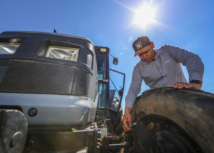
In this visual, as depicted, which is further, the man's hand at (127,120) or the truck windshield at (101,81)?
the truck windshield at (101,81)

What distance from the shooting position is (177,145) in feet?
3.51

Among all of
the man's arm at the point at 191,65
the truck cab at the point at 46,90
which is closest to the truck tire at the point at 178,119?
the man's arm at the point at 191,65

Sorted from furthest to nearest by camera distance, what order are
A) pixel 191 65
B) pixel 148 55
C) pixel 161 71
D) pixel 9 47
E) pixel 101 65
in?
pixel 101 65, pixel 148 55, pixel 161 71, pixel 191 65, pixel 9 47

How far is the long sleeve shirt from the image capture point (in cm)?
201

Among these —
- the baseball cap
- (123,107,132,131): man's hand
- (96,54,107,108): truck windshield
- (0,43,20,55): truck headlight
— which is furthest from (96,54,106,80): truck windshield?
(0,43,20,55): truck headlight

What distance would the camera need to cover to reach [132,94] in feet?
6.95

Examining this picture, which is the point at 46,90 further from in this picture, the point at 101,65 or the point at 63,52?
the point at 101,65

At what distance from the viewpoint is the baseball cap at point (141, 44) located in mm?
2215

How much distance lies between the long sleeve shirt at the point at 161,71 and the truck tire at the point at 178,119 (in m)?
0.61

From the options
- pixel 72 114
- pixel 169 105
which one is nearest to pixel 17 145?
pixel 72 114

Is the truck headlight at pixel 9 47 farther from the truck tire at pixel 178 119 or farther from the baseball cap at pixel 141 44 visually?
the baseball cap at pixel 141 44

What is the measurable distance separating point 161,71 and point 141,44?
666mm

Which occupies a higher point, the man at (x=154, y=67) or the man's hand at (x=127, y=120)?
the man at (x=154, y=67)

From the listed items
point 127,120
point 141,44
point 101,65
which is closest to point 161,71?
point 141,44
